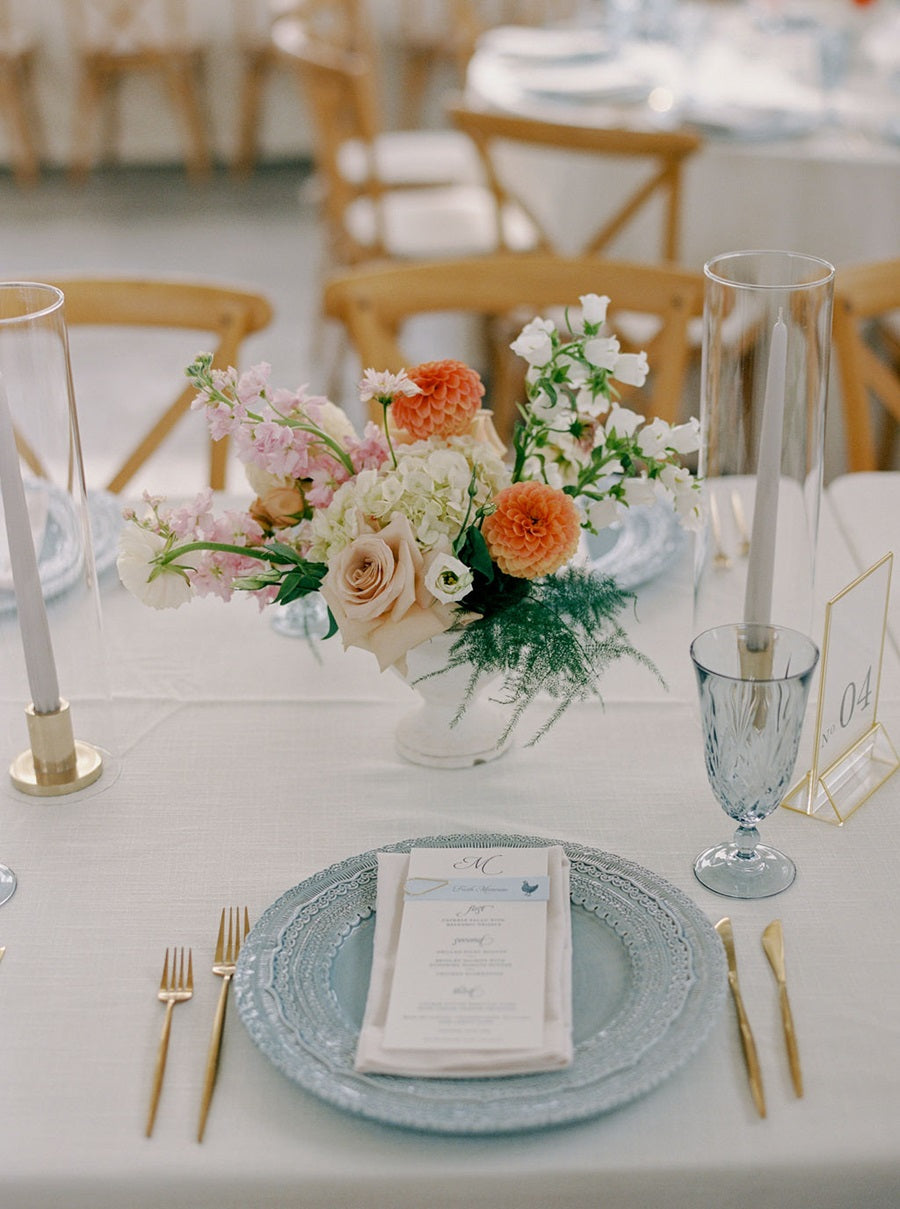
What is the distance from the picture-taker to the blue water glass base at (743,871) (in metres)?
1.04

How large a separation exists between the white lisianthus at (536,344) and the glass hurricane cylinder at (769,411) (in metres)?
0.13

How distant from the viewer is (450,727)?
46.1 inches

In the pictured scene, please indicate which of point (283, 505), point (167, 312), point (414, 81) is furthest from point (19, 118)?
point (283, 505)

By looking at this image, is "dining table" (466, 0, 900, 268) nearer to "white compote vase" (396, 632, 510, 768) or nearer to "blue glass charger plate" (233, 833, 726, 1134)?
"white compote vase" (396, 632, 510, 768)

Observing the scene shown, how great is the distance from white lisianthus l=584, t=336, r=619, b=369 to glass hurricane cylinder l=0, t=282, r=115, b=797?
1.36 feet

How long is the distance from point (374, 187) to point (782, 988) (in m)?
2.84

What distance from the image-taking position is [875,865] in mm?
1071

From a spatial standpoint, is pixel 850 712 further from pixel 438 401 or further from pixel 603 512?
pixel 438 401

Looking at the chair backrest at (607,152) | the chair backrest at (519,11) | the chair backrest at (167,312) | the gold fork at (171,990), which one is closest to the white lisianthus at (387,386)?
the gold fork at (171,990)

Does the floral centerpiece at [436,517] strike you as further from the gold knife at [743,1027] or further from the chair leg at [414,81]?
the chair leg at [414,81]

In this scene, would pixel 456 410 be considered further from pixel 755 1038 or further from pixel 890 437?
pixel 890 437

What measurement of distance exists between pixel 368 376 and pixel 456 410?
73mm

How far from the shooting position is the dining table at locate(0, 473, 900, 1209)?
825mm

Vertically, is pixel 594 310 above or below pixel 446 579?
above
